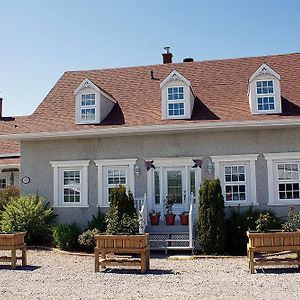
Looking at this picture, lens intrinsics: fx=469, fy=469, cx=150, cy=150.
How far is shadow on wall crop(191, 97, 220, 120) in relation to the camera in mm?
18130

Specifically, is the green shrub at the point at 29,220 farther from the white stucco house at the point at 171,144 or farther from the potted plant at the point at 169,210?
the potted plant at the point at 169,210

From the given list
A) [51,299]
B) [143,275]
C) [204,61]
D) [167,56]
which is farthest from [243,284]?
[167,56]

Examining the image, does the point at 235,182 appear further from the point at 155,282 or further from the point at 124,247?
the point at 155,282

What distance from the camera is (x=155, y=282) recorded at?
1062cm

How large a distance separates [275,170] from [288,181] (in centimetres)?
63

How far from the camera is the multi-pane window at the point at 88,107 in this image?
19359 millimetres

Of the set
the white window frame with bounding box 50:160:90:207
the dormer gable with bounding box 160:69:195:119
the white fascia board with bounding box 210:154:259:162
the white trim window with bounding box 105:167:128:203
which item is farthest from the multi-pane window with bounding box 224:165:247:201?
the white window frame with bounding box 50:160:90:207

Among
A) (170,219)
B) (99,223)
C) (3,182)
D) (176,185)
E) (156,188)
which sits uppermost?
(3,182)

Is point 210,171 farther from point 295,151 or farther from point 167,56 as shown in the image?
point 167,56

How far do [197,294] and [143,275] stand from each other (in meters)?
2.47

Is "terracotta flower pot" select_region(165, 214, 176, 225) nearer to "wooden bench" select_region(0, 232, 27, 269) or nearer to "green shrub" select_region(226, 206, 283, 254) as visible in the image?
"green shrub" select_region(226, 206, 283, 254)

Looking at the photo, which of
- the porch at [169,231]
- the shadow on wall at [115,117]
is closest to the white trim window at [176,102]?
the shadow on wall at [115,117]

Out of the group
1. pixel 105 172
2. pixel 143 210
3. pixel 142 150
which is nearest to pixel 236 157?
pixel 142 150

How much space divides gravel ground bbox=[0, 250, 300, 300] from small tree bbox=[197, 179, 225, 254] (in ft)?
4.55
